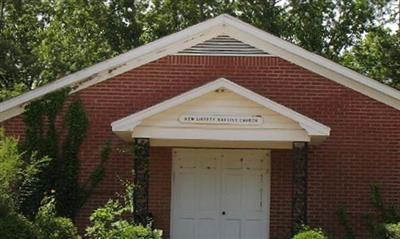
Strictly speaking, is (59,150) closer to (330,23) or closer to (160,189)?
(160,189)

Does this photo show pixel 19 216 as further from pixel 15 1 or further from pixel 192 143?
pixel 15 1

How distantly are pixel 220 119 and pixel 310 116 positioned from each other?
2.58 metres

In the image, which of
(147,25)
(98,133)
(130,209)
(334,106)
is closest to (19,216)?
(130,209)

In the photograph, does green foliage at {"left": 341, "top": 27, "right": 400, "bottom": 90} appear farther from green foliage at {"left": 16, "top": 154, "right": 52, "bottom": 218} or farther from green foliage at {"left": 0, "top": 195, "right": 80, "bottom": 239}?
green foliage at {"left": 0, "top": 195, "right": 80, "bottom": 239}

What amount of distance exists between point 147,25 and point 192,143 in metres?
18.0

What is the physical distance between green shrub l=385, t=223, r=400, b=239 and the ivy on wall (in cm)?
569

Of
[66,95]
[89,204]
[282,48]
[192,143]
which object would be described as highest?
[282,48]

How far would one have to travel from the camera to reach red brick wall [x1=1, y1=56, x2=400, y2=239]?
14.8 m

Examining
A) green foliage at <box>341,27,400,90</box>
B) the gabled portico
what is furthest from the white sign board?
green foliage at <box>341,27,400,90</box>

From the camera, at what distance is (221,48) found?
15094 mm

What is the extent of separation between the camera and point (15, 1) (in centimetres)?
3178

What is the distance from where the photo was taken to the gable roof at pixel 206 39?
14.6m

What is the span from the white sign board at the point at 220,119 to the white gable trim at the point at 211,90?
10.8 inches

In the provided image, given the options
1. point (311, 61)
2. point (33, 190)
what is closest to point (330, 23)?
point (311, 61)
